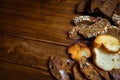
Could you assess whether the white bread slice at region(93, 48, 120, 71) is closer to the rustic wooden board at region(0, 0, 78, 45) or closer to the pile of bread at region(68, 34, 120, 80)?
the pile of bread at region(68, 34, 120, 80)

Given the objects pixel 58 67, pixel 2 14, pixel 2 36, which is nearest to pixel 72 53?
pixel 58 67

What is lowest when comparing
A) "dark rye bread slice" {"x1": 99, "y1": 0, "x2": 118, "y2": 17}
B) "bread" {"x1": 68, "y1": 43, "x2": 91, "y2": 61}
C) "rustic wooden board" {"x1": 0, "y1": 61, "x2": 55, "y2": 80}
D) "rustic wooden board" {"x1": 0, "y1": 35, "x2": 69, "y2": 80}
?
"rustic wooden board" {"x1": 0, "y1": 61, "x2": 55, "y2": 80}

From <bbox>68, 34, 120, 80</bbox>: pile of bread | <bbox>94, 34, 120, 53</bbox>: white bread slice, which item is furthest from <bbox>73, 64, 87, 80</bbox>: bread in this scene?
<bbox>94, 34, 120, 53</bbox>: white bread slice

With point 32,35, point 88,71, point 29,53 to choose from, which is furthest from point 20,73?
point 88,71

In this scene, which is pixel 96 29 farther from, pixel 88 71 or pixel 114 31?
pixel 88 71

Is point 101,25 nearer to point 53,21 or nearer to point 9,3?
point 53,21

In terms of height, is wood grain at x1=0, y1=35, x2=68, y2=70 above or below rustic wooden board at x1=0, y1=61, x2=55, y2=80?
above
